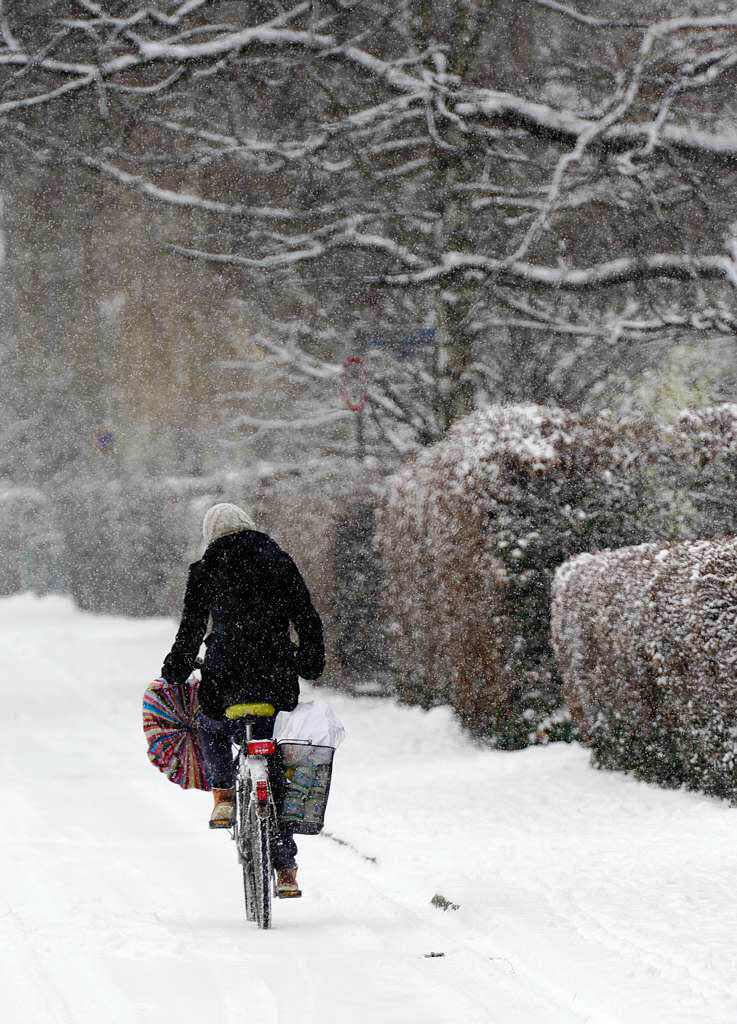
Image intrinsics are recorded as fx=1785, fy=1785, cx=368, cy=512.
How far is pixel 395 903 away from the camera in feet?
24.4

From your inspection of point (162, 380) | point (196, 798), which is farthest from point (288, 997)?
point (162, 380)

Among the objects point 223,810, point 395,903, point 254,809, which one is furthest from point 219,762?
point 395,903

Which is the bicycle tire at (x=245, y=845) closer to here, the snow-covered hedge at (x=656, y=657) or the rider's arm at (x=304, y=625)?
the rider's arm at (x=304, y=625)

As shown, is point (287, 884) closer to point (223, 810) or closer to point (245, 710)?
point (223, 810)

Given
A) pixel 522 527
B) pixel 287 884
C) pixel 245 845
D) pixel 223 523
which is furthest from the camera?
pixel 522 527

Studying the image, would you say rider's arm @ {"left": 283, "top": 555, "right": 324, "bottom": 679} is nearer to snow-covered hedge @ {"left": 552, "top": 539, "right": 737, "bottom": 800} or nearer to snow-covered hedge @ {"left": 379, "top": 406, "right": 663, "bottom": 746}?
snow-covered hedge @ {"left": 552, "top": 539, "right": 737, "bottom": 800}

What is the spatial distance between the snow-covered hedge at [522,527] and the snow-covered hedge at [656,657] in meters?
0.95

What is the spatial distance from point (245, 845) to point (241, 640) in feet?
2.65

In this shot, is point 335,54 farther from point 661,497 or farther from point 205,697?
point 205,697

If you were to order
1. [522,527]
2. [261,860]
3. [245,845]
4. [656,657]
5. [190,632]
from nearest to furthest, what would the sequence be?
[261,860] → [245,845] → [190,632] → [656,657] → [522,527]

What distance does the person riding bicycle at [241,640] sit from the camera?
711 centimetres

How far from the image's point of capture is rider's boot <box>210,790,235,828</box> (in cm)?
730

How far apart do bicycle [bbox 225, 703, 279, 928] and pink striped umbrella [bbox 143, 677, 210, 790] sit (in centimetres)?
33

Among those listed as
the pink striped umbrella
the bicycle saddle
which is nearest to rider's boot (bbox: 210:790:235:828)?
the pink striped umbrella
